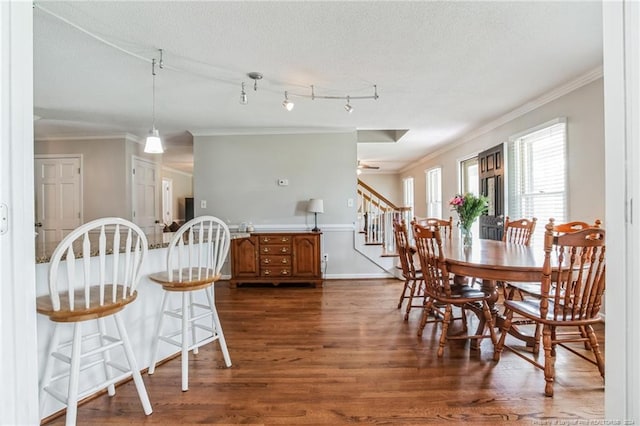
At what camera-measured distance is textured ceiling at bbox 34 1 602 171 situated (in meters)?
1.91

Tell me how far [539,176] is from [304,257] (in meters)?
3.12

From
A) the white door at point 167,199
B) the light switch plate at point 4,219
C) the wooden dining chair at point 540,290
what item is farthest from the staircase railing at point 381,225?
Answer: the white door at point 167,199

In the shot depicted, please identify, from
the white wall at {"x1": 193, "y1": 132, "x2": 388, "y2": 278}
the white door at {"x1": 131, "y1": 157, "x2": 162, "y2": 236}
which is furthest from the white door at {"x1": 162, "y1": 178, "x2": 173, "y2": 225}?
the white wall at {"x1": 193, "y1": 132, "x2": 388, "y2": 278}

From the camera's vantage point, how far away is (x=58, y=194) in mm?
4898

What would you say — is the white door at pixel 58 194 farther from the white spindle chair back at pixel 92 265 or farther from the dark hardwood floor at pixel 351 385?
the dark hardwood floor at pixel 351 385

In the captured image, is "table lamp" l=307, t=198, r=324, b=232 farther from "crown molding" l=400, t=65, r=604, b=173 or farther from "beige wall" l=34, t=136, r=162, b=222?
"beige wall" l=34, t=136, r=162, b=222

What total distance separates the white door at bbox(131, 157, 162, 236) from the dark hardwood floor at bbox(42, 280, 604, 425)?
11.7 ft

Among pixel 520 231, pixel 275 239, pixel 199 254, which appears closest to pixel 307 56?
pixel 199 254

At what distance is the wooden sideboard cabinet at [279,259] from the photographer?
13.9 ft

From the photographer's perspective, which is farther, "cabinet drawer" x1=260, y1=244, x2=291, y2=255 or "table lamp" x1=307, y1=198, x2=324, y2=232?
"table lamp" x1=307, y1=198, x2=324, y2=232

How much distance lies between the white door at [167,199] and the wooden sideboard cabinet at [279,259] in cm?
447

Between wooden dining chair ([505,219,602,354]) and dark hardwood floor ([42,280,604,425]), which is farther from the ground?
wooden dining chair ([505,219,602,354])

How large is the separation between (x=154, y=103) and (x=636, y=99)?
400 cm

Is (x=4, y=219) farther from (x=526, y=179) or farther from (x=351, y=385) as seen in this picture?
(x=526, y=179)
